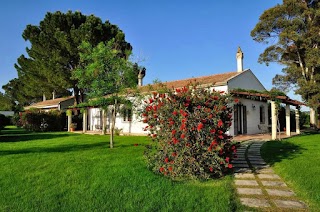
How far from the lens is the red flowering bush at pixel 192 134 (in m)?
5.88

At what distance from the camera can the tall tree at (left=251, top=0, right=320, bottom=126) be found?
21.5 metres

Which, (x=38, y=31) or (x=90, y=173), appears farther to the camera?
(x=38, y=31)

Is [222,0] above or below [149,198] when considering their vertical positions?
above

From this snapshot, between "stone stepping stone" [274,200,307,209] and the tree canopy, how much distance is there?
762 inches

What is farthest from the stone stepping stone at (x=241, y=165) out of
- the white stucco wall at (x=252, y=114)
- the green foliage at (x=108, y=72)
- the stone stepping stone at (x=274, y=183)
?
the white stucco wall at (x=252, y=114)

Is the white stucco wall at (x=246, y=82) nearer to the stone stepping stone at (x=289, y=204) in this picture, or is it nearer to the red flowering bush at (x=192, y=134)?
the red flowering bush at (x=192, y=134)

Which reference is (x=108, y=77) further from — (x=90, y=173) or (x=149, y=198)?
(x=149, y=198)

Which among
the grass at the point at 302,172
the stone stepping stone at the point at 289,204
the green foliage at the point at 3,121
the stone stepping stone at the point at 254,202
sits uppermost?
the green foliage at the point at 3,121

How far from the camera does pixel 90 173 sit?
255 inches

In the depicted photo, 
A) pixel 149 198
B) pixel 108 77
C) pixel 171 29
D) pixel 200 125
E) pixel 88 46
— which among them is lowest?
pixel 149 198

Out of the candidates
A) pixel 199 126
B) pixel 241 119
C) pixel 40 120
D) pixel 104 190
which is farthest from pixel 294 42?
pixel 40 120

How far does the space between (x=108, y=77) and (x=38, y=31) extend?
2285cm

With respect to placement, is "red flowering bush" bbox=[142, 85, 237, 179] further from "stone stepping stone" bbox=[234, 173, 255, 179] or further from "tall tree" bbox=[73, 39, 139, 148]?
"tall tree" bbox=[73, 39, 139, 148]

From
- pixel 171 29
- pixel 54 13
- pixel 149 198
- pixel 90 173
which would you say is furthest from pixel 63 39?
pixel 149 198
